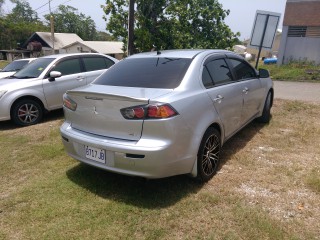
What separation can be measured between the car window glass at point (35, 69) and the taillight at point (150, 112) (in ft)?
A: 15.0

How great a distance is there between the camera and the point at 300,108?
7711mm

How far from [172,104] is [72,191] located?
1620 mm

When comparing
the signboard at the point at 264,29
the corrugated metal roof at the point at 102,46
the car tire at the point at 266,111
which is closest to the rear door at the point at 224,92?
the car tire at the point at 266,111

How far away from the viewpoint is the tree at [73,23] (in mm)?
70750

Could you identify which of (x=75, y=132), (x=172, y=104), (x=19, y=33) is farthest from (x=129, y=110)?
(x=19, y=33)

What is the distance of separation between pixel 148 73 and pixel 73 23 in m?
74.9

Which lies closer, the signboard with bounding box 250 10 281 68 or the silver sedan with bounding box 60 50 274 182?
the silver sedan with bounding box 60 50 274 182

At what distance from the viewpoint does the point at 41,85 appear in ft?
21.4

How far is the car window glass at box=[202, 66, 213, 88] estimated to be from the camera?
363 centimetres

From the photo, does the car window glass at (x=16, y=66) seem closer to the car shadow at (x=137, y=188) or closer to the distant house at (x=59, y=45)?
the car shadow at (x=137, y=188)

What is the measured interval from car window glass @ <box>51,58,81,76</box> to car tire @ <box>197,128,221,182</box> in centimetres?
467

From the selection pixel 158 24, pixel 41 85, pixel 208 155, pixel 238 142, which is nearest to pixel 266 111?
pixel 238 142

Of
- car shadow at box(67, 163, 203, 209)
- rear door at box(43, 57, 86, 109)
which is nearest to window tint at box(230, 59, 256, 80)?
car shadow at box(67, 163, 203, 209)

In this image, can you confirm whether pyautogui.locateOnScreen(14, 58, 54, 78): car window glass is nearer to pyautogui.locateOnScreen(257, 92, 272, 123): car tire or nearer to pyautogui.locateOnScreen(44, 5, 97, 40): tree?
pyautogui.locateOnScreen(257, 92, 272, 123): car tire
